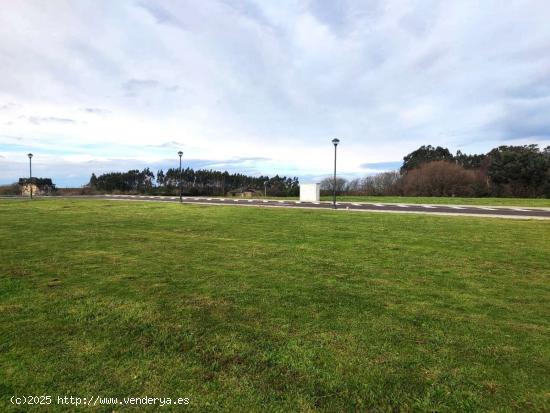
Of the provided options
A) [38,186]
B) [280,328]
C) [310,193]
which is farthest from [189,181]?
[280,328]

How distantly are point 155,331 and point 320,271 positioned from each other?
136 inches

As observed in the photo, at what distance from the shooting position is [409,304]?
471cm

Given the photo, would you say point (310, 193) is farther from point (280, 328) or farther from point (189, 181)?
point (189, 181)

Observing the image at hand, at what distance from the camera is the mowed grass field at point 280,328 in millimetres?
2766

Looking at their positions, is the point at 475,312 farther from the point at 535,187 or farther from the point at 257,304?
the point at 535,187

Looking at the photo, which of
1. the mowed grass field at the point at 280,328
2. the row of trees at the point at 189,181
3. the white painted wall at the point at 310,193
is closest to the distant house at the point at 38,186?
the row of trees at the point at 189,181

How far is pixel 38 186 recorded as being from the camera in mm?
63000

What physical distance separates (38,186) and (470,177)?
74.2 m

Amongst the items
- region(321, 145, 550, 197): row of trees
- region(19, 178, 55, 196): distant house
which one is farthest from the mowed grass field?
region(19, 178, 55, 196): distant house

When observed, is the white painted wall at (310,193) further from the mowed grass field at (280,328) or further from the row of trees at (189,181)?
the row of trees at (189,181)

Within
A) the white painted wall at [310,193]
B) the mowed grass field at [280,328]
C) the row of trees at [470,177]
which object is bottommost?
the mowed grass field at [280,328]

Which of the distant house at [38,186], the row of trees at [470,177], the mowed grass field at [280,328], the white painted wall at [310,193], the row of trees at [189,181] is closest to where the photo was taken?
the mowed grass field at [280,328]

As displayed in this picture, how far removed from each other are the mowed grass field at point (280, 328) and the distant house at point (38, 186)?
5946cm

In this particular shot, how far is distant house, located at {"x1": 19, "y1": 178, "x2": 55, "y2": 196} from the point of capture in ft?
186
